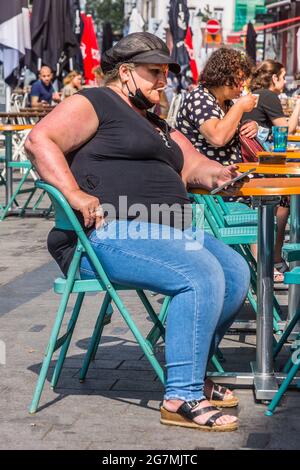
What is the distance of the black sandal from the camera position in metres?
3.95

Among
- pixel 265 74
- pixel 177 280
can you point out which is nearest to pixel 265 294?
pixel 177 280

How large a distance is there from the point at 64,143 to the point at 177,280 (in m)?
0.75

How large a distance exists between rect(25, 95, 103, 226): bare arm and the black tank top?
0.06m

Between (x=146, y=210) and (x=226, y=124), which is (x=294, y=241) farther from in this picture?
(x=146, y=210)

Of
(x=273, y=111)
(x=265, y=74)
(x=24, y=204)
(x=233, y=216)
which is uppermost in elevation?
(x=265, y=74)

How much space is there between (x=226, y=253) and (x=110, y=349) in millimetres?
1145

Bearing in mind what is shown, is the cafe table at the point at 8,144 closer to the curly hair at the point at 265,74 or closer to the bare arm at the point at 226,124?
the curly hair at the point at 265,74

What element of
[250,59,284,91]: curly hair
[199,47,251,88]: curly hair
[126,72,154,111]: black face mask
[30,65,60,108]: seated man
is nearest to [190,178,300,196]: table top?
[126,72,154,111]: black face mask

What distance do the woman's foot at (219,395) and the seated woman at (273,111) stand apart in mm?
2793

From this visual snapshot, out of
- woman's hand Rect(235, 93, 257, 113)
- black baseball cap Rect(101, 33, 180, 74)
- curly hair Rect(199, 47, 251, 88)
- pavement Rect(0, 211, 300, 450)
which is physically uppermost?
black baseball cap Rect(101, 33, 180, 74)

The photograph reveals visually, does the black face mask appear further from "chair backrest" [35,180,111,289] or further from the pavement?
the pavement

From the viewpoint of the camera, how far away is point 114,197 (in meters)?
4.24

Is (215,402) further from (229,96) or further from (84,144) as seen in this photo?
(229,96)

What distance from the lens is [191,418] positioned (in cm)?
399
